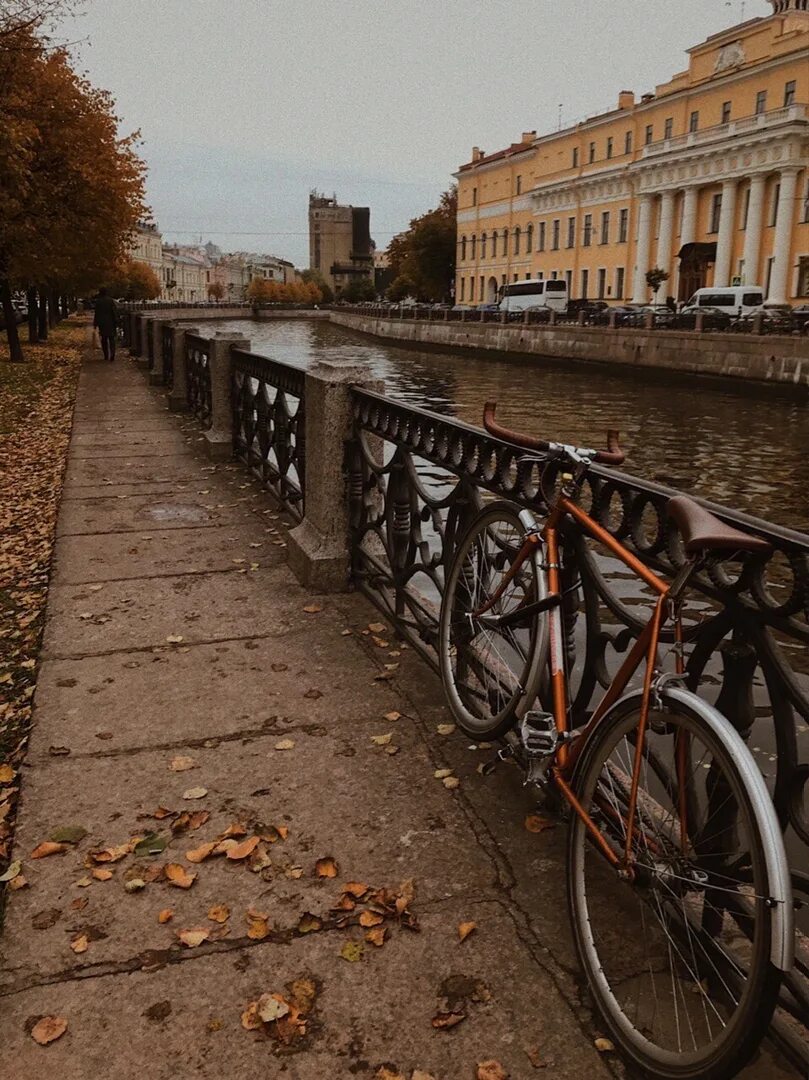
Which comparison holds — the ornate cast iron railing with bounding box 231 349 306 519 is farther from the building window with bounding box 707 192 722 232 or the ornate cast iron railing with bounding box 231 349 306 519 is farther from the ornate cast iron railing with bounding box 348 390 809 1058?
the building window with bounding box 707 192 722 232

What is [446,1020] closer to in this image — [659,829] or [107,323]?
[659,829]

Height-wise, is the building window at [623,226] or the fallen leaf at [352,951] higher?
the building window at [623,226]

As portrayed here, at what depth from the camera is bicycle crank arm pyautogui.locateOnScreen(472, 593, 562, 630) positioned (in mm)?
2793

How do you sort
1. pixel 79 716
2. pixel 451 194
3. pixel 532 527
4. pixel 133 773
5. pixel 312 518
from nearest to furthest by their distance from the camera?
1. pixel 532 527
2. pixel 133 773
3. pixel 79 716
4. pixel 312 518
5. pixel 451 194

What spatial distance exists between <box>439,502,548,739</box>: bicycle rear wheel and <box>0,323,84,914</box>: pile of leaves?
5.13 feet

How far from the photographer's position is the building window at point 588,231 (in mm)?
68500

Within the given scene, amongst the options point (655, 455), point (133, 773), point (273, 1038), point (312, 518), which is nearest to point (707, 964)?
point (273, 1038)

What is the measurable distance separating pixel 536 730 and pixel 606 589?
1.49 feet

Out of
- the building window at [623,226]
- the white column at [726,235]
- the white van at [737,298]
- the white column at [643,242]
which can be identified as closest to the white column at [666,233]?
the white column at [643,242]

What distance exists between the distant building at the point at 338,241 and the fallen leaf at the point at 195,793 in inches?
7124

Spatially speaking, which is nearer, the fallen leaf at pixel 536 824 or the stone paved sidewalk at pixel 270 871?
the stone paved sidewalk at pixel 270 871

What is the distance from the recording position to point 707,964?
2271mm

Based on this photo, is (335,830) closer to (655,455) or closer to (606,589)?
(606,589)

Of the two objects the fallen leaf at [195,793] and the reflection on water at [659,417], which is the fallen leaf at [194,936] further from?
the reflection on water at [659,417]
